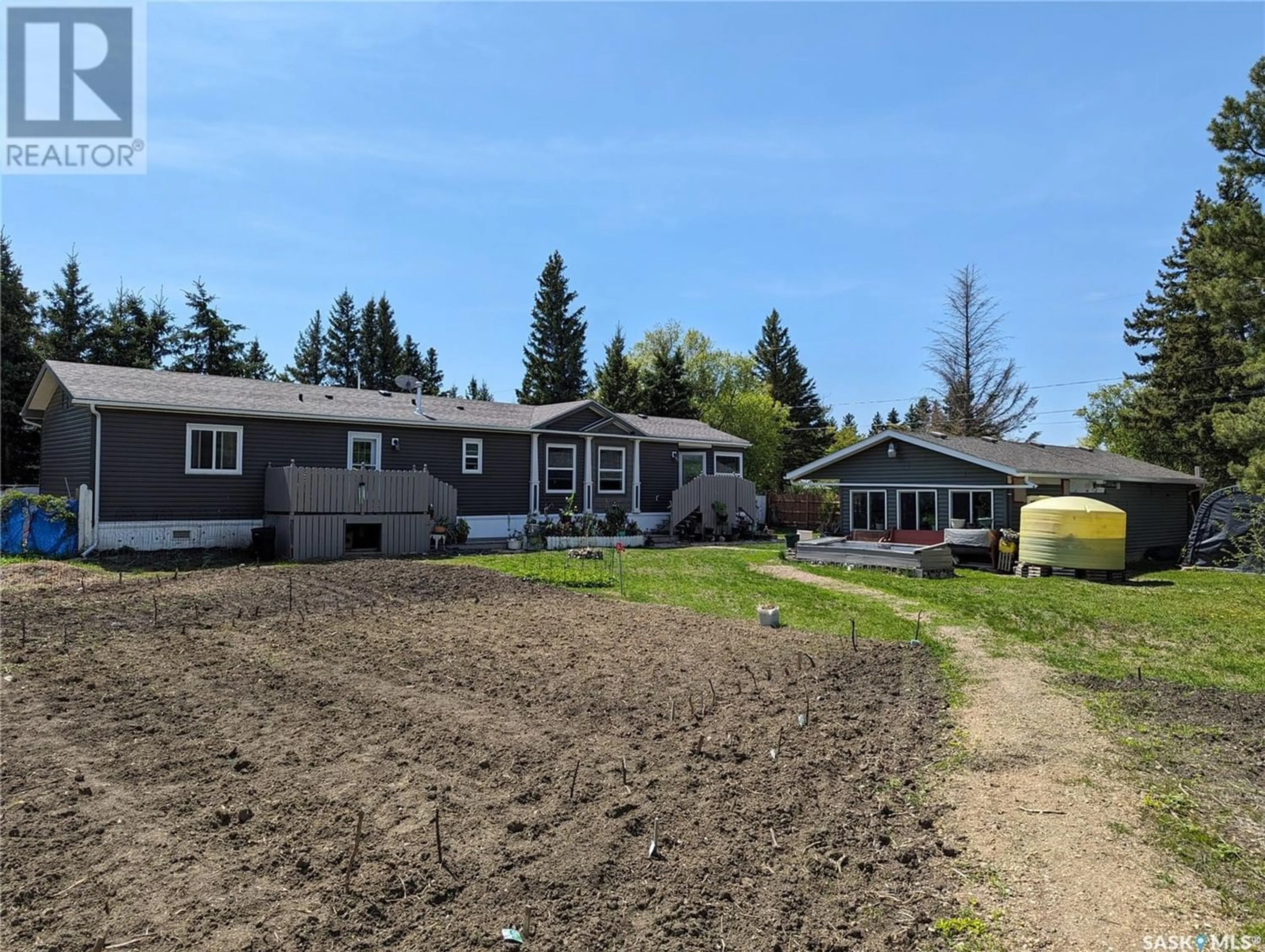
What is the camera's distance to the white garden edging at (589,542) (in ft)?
65.4

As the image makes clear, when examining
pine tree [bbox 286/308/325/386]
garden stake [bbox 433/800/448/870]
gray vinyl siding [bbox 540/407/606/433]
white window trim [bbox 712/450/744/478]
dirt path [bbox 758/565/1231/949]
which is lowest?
dirt path [bbox 758/565/1231/949]

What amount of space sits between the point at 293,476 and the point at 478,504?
20.1ft

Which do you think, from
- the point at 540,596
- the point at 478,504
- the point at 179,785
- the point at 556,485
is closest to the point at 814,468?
the point at 556,485

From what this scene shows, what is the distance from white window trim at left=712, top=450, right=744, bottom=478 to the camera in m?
27.5

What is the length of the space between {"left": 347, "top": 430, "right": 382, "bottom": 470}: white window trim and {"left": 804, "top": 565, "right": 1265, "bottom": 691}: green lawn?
12008mm

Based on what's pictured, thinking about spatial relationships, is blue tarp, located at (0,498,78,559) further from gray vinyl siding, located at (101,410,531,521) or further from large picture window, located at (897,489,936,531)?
large picture window, located at (897,489,936,531)

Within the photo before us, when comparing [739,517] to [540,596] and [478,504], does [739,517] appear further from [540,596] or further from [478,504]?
[540,596]

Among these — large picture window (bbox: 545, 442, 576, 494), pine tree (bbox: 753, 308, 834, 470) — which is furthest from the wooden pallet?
pine tree (bbox: 753, 308, 834, 470)

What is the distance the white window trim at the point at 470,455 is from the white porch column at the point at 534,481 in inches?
65.7

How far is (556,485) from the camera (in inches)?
915

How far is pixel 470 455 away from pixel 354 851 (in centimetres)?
1864

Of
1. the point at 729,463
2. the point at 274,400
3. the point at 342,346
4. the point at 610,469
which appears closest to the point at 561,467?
the point at 610,469

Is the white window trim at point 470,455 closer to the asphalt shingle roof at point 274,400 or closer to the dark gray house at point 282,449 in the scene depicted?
the dark gray house at point 282,449

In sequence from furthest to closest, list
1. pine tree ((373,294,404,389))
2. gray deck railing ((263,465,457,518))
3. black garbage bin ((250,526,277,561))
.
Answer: pine tree ((373,294,404,389)) → gray deck railing ((263,465,457,518)) → black garbage bin ((250,526,277,561))
